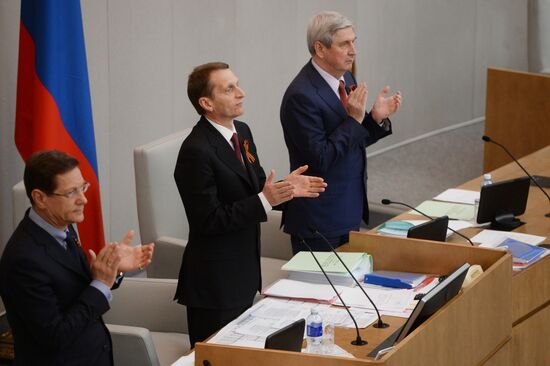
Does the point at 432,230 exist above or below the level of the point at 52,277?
below

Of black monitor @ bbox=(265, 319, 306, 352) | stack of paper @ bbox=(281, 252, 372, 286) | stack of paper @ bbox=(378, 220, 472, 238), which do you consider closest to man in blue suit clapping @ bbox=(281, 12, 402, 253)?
stack of paper @ bbox=(378, 220, 472, 238)

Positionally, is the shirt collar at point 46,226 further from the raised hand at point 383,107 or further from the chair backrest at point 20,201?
the raised hand at point 383,107

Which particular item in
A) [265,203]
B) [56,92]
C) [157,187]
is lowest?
[157,187]

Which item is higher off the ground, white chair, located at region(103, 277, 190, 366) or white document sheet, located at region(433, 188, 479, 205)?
white document sheet, located at region(433, 188, 479, 205)

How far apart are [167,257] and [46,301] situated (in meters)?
1.94

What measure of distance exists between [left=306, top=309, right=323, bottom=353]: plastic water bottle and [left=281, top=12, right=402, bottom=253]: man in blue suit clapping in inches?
50.3

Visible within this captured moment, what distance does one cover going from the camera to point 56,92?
496cm

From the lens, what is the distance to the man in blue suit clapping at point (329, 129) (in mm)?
4719

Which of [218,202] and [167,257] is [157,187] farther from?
[218,202]

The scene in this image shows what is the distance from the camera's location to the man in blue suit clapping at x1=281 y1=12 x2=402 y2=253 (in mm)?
4719

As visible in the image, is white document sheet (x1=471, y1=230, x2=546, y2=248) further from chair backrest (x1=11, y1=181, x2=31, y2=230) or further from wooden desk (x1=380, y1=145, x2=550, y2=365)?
chair backrest (x1=11, y1=181, x2=31, y2=230)

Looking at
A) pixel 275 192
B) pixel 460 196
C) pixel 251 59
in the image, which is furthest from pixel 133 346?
pixel 251 59

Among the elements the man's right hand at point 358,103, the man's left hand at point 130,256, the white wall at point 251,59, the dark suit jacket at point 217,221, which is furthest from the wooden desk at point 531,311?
the white wall at point 251,59

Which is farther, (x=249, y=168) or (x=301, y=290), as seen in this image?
(x=249, y=168)
